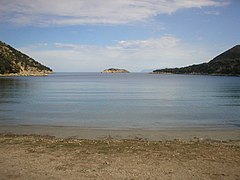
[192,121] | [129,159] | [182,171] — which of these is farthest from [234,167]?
[192,121]

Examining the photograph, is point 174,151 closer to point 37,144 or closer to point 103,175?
point 103,175

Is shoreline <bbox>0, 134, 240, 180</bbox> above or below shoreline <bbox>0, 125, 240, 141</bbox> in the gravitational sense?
above

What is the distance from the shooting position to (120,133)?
63.3 ft

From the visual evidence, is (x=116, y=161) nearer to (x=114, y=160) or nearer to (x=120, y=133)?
(x=114, y=160)

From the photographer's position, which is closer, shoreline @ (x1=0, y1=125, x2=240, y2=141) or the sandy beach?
the sandy beach

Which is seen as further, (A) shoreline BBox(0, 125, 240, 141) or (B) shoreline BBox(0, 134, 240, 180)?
(A) shoreline BBox(0, 125, 240, 141)

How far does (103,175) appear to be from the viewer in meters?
9.07

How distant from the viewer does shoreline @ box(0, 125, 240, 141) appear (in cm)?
1772

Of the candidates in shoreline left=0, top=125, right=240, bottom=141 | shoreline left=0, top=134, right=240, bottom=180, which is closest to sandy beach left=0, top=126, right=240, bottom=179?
shoreline left=0, top=134, right=240, bottom=180

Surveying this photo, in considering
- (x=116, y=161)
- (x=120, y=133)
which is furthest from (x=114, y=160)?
(x=120, y=133)

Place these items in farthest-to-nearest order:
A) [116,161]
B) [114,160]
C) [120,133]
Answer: [120,133], [114,160], [116,161]

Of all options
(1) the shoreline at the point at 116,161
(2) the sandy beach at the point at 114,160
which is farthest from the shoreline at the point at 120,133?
(1) the shoreline at the point at 116,161

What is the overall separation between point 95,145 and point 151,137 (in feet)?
17.1

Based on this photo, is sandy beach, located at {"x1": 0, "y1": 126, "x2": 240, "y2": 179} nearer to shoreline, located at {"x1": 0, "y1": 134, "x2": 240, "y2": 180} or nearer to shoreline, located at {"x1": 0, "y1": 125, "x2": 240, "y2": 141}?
shoreline, located at {"x1": 0, "y1": 134, "x2": 240, "y2": 180}
